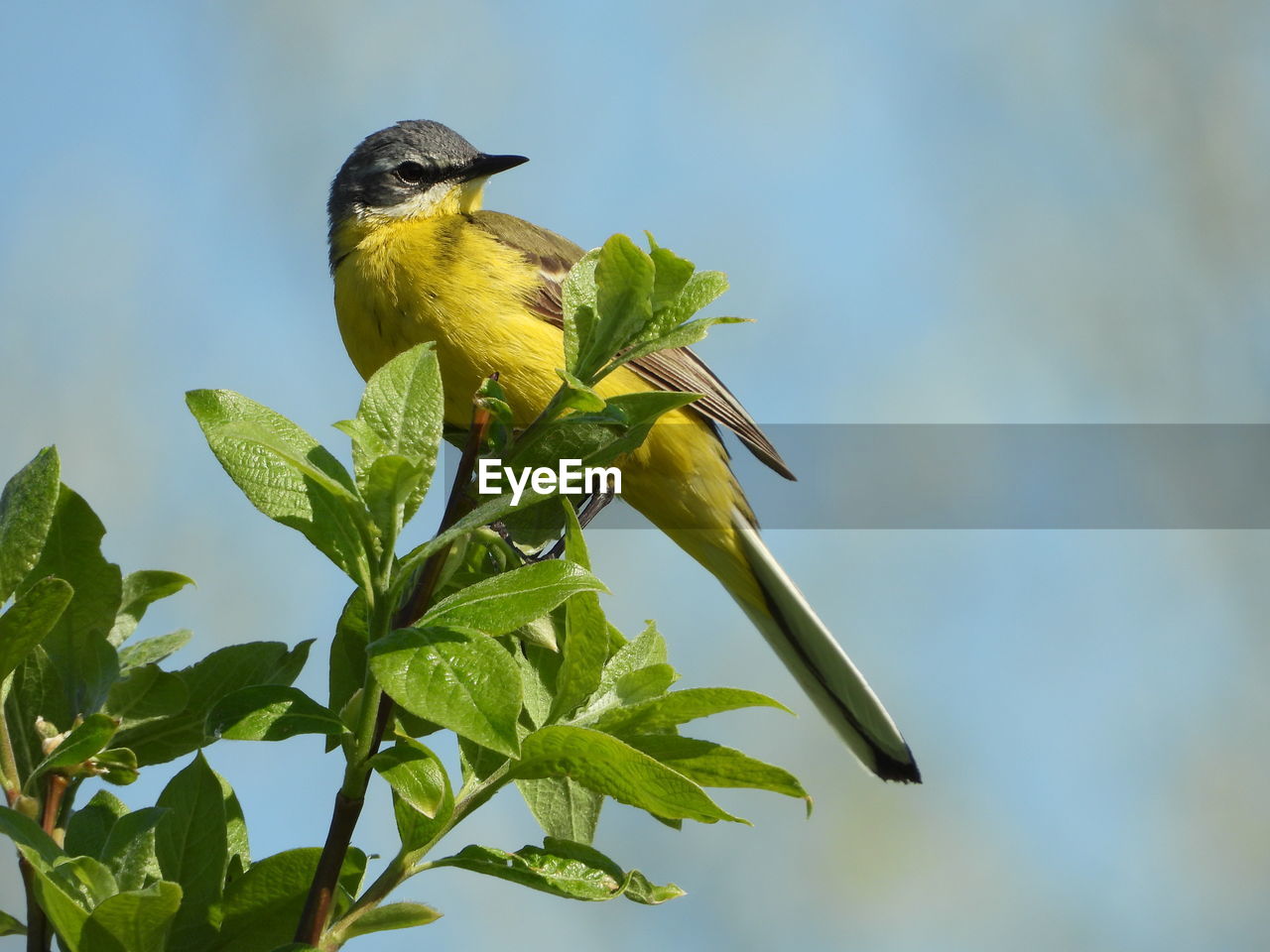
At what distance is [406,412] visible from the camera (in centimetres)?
186

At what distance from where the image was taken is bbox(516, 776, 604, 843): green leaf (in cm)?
208

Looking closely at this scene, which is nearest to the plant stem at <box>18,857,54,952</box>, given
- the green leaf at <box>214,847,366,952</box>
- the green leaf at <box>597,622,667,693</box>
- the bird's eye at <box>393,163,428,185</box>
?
the green leaf at <box>214,847,366,952</box>

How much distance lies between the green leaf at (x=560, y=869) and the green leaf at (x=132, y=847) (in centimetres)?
37

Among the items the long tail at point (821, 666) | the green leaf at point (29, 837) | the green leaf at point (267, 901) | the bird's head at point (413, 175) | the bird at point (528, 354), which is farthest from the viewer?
the bird's head at point (413, 175)

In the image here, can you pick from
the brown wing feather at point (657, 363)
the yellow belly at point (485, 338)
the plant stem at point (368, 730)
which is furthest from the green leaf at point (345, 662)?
the brown wing feather at point (657, 363)

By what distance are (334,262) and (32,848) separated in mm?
4992

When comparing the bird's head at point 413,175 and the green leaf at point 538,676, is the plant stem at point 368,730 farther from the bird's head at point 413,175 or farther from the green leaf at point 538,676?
the bird's head at point 413,175

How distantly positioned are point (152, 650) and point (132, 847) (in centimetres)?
46

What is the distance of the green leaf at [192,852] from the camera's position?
176cm

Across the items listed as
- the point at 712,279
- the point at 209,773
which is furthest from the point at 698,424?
the point at 209,773

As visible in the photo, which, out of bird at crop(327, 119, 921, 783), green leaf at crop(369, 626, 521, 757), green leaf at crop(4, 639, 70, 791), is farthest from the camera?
bird at crop(327, 119, 921, 783)

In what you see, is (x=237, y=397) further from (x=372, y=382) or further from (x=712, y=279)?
(x=712, y=279)

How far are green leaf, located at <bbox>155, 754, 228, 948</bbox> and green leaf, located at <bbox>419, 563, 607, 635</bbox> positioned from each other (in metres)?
0.44

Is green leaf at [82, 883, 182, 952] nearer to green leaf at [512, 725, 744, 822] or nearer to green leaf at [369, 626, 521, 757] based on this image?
green leaf at [369, 626, 521, 757]
